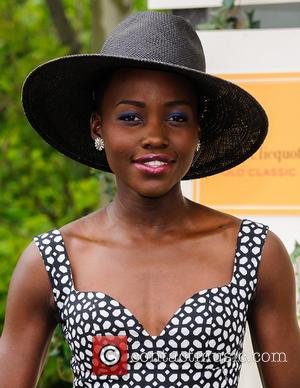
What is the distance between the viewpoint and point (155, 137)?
278cm

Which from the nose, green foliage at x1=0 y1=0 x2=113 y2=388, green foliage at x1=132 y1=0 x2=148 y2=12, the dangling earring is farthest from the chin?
green foliage at x1=132 y1=0 x2=148 y2=12

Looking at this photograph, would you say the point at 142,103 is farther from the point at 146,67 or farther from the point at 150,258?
the point at 150,258

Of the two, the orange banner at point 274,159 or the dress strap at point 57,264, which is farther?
the orange banner at point 274,159

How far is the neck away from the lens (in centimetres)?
298

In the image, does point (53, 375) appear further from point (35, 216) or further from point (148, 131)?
point (148, 131)

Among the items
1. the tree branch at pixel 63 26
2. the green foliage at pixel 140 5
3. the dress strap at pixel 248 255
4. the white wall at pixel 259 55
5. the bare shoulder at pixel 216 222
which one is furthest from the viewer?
the green foliage at pixel 140 5

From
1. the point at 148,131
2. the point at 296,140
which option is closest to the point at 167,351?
the point at 148,131

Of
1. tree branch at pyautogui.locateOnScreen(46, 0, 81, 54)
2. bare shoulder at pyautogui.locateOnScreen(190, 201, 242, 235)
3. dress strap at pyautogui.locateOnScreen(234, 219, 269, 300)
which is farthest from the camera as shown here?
tree branch at pyautogui.locateOnScreen(46, 0, 81, 54)

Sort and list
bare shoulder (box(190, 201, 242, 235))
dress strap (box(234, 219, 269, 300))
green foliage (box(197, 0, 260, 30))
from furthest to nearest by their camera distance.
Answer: green foliage (box(197, 0, 260, 30)) → bare shoulder (box(190, 201, 242, 235)) → dress strap (box(234, 219, 269, 300))

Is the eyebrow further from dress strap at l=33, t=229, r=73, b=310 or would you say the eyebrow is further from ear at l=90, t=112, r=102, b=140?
dress strap at l=33, t=229, r=73, b=310

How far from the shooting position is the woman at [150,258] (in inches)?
111

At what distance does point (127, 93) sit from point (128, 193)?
29 centimetres

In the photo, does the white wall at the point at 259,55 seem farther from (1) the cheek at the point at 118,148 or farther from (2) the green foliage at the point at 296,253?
(1) the cheek at the point at 118,148

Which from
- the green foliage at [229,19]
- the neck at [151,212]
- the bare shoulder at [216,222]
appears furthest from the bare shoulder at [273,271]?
the green foliage at [229,19]
